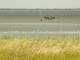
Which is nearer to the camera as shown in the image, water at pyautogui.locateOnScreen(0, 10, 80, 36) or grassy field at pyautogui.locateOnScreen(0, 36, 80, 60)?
grassy field at pyautogui.locateOnScreen(0, 36, 80, 60)

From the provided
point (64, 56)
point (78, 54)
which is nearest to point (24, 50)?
point (64, 56)

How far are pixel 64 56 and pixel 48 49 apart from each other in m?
1.21

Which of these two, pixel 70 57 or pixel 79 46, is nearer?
pixel 70 57

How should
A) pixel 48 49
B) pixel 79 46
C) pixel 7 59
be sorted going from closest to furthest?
pixel 7 59 < pixel 48 49 < pixel 79 46

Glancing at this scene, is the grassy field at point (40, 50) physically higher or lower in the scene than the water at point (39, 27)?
higher

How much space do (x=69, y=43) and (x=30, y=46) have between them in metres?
2.37

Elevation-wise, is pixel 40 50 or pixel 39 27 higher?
pixel 40 50

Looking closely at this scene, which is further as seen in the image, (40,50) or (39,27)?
(39,27)

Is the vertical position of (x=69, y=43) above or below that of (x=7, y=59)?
below

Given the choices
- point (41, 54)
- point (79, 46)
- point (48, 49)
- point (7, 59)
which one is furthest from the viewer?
point (79, 46)

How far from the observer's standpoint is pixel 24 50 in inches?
408

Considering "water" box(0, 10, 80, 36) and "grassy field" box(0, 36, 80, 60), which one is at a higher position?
"grassy field" box(0, 36, 80, 60)

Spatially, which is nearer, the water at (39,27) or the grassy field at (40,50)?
the grassy field at (40,50)

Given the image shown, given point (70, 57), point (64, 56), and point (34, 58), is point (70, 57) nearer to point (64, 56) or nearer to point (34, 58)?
point (64, 56)
